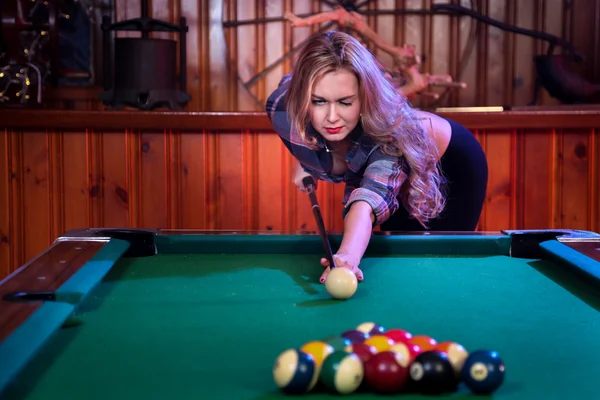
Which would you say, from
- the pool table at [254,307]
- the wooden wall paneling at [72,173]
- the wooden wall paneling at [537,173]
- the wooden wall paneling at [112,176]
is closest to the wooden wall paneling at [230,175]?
the wooden wall paneling at [112,176]

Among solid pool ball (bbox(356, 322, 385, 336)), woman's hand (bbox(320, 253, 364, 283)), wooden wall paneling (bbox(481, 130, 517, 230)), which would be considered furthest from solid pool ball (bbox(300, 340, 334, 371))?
wooden wall paneling (bbox(481, 130, 517, 230))

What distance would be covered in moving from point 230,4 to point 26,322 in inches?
127

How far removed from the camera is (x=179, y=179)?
3.38 m

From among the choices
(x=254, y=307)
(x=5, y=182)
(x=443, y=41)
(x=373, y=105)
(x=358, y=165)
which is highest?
(x=443, y=41)

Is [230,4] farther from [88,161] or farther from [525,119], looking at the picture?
[525,119]

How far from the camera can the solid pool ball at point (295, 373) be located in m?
0.93

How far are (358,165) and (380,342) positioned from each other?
115 centimetres

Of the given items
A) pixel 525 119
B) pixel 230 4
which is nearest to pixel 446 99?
pixel 525 119

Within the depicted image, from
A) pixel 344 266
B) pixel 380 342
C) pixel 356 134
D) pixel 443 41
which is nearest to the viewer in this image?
pixel 380 342

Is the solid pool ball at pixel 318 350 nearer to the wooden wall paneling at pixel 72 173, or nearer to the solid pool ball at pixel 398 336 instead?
the solid pool ball at pixel 398 336

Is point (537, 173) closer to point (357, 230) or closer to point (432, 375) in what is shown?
point (357, 230)

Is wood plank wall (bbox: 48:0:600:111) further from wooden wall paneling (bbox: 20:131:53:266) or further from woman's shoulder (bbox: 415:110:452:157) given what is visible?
woman's shoulder (bbox: 415:110:452:157)

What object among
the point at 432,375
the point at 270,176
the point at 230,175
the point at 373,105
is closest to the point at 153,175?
the point at 230,175

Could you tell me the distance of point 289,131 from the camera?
231 cm
